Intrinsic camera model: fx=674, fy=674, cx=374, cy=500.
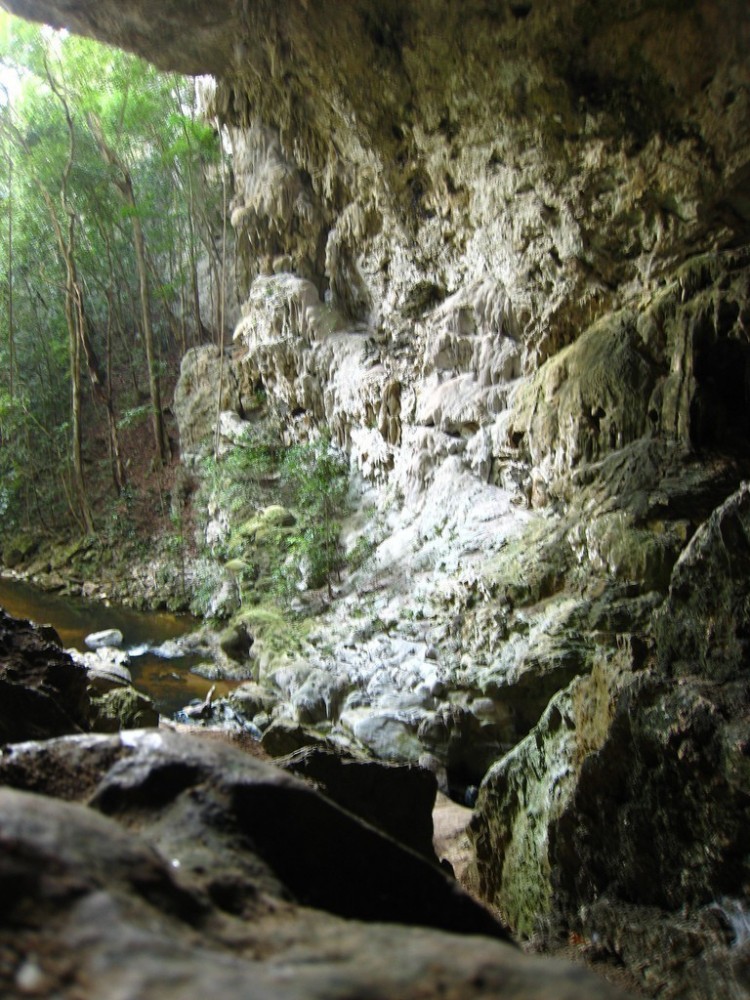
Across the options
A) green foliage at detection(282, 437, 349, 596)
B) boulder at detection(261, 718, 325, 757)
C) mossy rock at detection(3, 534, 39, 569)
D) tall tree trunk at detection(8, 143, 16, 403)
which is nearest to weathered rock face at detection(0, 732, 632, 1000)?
boulder at detection(261, 718, 325, 757)

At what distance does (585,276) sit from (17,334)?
1899 cm

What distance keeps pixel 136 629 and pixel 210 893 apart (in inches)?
474

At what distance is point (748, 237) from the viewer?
6.67 m

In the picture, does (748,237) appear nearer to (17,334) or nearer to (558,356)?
(558,356)

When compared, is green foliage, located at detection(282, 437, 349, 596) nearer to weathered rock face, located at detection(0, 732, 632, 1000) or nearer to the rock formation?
the rock formation

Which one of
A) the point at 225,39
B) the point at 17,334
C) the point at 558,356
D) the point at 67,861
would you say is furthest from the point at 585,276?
the point at 17,334

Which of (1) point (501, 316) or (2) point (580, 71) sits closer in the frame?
(2) point (580, 71)

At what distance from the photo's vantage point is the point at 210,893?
4.61 feet

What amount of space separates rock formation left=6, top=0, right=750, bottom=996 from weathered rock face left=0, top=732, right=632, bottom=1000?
1731 mm

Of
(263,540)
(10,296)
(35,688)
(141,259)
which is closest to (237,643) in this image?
(263,540)

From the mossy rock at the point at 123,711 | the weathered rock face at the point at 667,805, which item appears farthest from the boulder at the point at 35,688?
the weathered rock face at the point at 667,805

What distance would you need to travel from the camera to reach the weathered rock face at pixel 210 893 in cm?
102

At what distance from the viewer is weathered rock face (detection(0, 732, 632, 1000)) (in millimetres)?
1020

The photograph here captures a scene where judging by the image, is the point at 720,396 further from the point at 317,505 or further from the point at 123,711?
the point at 317,505
